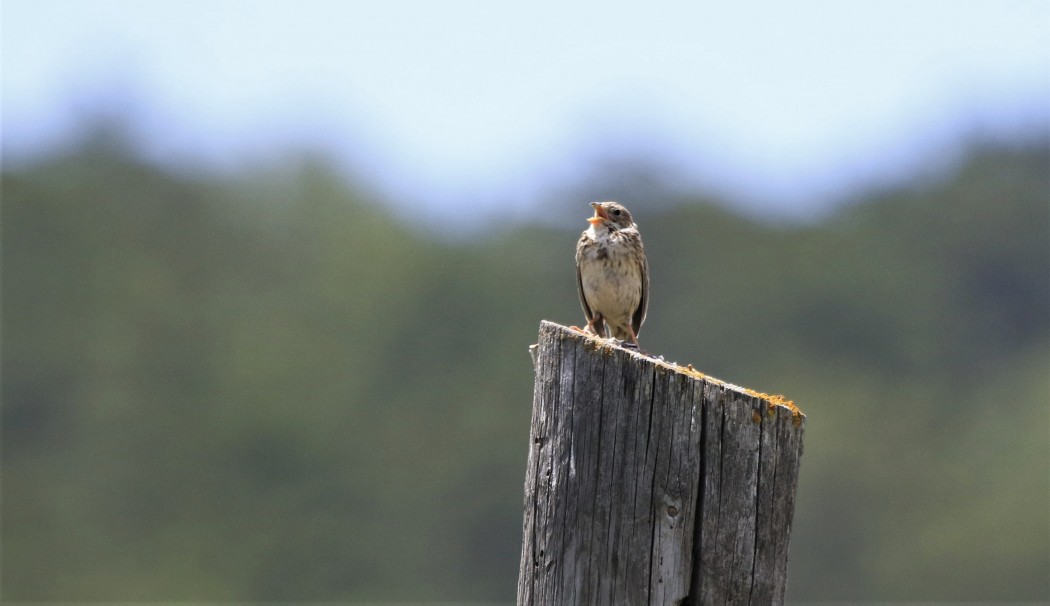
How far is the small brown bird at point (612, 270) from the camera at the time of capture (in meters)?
11.7

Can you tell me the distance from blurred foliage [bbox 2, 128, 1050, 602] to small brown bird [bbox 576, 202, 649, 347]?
2153 inches

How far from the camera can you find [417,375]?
85.6m

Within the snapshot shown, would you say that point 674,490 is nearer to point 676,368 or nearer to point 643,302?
point 676,368

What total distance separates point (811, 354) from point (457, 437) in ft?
64.4

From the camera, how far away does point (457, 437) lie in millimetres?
80938

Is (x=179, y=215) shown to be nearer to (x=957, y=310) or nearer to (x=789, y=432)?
(x=957, y=310)

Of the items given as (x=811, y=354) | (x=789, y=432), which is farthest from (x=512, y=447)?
(x=789, y=432)

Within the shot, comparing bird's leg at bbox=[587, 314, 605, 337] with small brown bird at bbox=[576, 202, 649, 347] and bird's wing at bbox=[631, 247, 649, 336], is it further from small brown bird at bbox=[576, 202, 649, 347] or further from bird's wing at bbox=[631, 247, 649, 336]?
bird's wing at bbox=[631, 247, 649, 336]

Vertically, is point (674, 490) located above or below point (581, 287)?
below

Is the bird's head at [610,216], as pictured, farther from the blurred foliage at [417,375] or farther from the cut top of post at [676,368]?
the blurred foliage at [417,375]

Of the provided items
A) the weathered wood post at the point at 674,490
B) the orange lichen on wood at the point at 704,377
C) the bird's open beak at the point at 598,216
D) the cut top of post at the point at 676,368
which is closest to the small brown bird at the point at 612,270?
the bird's open beak at the point at 598,216

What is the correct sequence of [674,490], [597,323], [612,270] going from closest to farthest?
[674,490] → [612,270] → [597,323]

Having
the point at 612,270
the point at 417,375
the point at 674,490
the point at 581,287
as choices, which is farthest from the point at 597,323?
the point at 417,375

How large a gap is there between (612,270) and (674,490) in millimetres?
5704
